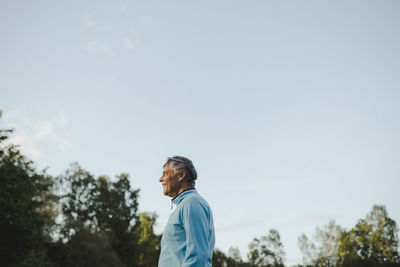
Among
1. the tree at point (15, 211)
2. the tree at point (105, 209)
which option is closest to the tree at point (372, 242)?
the tree at point (105, 209)

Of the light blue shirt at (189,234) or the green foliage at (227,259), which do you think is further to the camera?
the green foliage at (227,259)

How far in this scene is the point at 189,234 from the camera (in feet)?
8.23

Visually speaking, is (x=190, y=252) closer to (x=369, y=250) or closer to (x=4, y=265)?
(x=4, y=265)

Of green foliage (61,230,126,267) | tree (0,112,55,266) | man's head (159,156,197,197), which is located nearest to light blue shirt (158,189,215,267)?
man's head (159,156,197,197)

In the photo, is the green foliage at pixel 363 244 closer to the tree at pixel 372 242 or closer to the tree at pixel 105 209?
the tree at pixel 372 242

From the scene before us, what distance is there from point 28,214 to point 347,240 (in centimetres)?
5775

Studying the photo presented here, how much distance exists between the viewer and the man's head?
3.12 m

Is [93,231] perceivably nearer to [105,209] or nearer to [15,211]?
[105,209]

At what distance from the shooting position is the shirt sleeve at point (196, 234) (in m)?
2.41

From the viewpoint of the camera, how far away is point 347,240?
186 feet

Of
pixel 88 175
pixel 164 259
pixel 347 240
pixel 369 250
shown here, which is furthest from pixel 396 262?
pixel 164 259

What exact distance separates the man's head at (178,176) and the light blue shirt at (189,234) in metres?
0.18

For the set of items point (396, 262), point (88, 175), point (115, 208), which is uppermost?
point (88, 175)

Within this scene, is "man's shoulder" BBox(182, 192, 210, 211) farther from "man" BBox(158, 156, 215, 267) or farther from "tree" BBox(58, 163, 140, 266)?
"tree" BBox(58, 163, 140, 266)
